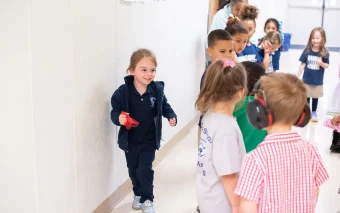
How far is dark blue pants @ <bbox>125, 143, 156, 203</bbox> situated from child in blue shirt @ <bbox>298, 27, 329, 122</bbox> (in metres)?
3.15

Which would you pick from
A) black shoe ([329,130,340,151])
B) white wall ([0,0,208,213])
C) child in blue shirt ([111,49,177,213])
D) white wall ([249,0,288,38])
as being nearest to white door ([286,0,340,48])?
white wall ([249,0,288,38])

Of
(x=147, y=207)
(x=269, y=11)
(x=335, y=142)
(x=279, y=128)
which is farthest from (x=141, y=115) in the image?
(x=269, y=11)

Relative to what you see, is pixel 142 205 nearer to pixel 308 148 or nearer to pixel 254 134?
pixel 254 134

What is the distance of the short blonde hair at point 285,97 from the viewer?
144cm

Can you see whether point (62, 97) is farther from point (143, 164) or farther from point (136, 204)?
point (136, 204)

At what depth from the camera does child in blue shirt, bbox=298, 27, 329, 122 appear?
17.6ft

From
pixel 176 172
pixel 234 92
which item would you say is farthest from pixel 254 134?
pixel 176 172

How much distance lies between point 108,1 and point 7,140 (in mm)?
1105

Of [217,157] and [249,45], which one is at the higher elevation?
[249,45]

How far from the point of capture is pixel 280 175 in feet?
4.90

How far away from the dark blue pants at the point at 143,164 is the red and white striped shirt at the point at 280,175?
1342 millimetres

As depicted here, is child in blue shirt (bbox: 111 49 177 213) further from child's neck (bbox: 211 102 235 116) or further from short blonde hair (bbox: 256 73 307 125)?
short blonde hair (bbox: 256 73 307 125)

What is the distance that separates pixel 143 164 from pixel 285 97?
4.98 feet

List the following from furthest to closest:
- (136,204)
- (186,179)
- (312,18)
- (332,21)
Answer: (312,18)
(332,21)
(186,179)
(136,204)
